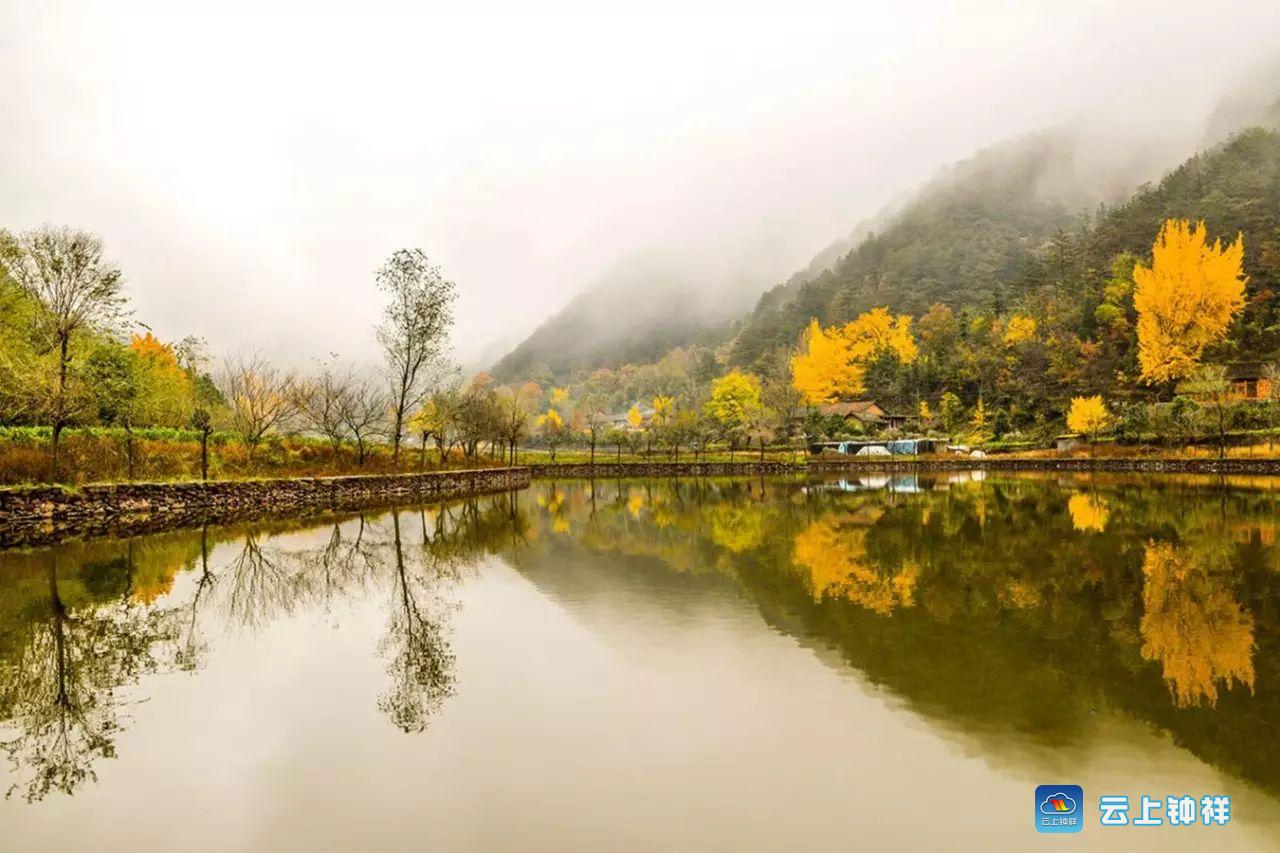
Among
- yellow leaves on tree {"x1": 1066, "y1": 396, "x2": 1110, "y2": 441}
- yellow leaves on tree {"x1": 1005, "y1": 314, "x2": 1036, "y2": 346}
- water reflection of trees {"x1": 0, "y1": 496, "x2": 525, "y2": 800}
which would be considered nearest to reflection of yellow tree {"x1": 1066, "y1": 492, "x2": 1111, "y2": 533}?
water reflection of trees {"x1": 0, "y1": 496, "x2": 525, "y2": 800}

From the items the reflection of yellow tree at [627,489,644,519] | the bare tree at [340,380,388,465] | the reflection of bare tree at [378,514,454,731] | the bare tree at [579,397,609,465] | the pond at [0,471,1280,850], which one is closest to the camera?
the pond at [0,471,1280,850]

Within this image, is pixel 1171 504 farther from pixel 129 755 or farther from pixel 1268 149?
pixel 1268 149

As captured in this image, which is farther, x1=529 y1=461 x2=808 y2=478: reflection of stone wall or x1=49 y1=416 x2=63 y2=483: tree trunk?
x1=529 y1=461 x2=808 y2=478: reflection of stone wall

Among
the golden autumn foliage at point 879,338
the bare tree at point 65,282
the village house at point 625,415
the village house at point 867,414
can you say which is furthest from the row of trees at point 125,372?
the village house at point 625,415

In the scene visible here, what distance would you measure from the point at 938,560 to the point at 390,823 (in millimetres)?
11635

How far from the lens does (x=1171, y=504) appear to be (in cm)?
2328

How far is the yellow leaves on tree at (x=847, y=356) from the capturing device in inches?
3467

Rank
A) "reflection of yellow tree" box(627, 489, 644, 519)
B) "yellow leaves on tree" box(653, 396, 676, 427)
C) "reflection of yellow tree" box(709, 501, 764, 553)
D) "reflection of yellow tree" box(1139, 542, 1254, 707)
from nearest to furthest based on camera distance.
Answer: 1. "reflection of yellow tree" box(1139, 542, 1254, 707)
2. "reflection of yellow tree" box(709, 501, 764, 553)
3. "reflection of yellow tree" box(627, 489, 644, 519)
4. "yellow leaves on tree" box(653, 396, 676, 427)

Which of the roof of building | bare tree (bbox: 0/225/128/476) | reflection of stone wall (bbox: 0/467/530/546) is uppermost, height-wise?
bare tree (bbox: 0/225/128/476)

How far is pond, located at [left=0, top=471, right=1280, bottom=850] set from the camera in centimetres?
448

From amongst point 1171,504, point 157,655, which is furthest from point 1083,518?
point 157,655

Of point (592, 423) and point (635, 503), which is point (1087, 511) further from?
point (592, 423)

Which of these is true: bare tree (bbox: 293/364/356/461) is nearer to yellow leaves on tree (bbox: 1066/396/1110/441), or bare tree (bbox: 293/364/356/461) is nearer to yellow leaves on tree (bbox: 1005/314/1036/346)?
yellow leaves on tree (bbox: 1066/396/1110/441)

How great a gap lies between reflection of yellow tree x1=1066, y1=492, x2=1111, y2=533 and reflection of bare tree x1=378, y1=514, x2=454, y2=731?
52.4 feet
